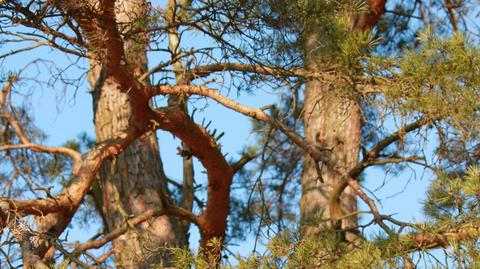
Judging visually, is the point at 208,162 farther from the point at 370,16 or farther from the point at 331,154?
the point at 370,16

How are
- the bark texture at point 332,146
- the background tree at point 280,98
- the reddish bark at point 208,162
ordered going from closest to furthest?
the background tree at point 280,98 → the reddish bark at point 208,162 → the bark texture at point 332,146

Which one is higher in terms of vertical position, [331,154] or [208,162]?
[331,154]

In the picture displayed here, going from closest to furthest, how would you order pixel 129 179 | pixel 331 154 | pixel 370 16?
1. pixel 129 179
2. pixel 331 154
3. pixel 370 16

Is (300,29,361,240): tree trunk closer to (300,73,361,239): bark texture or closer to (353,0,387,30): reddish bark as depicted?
(300,73,361,239): bark texture

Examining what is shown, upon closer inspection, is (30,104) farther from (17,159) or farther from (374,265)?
(374,265)

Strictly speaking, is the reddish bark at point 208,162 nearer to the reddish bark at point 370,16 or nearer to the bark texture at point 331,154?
the bark texture at point 331,154

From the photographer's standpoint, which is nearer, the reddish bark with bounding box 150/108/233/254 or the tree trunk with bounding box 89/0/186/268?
the reddish bark with bounding box 150/108/233/254

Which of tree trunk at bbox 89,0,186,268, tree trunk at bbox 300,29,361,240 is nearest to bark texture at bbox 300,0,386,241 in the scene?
tree trunk at bbox 300,29,361,240

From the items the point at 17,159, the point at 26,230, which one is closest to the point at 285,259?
the point at 26,230

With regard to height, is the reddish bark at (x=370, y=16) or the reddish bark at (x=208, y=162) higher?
the reddish bark at (x=370, y=16)

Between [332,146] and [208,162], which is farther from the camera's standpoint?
[332,146]

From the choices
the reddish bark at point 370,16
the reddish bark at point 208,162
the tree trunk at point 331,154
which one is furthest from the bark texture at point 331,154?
the reddish bark at point 208,162

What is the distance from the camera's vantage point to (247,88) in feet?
13.9

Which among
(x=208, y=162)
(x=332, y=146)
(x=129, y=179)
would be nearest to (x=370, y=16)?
(x=332, y=146)
